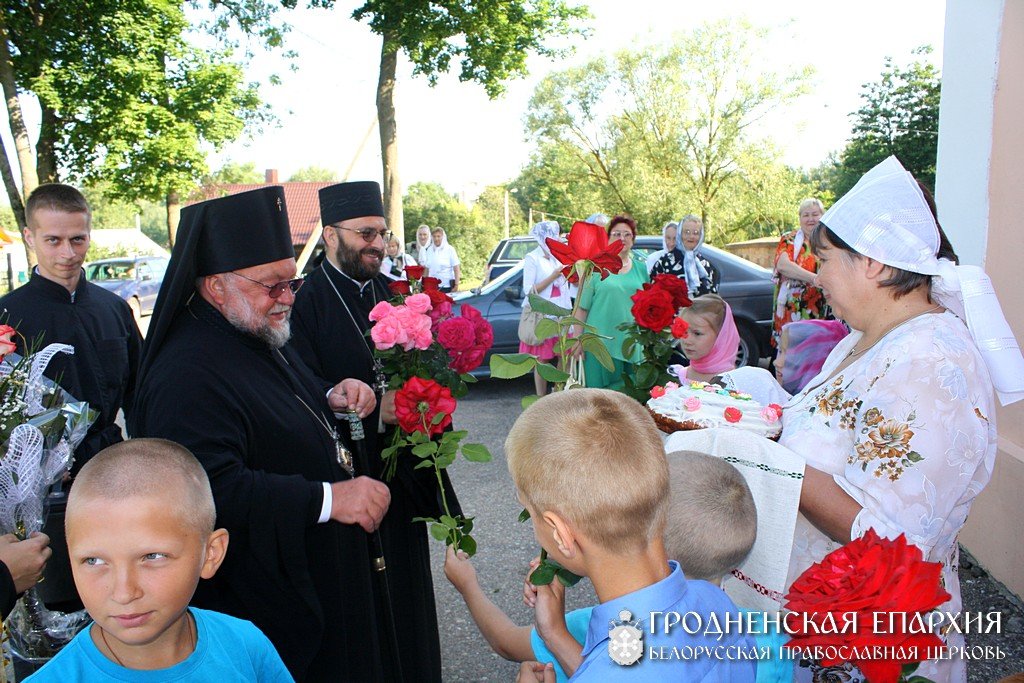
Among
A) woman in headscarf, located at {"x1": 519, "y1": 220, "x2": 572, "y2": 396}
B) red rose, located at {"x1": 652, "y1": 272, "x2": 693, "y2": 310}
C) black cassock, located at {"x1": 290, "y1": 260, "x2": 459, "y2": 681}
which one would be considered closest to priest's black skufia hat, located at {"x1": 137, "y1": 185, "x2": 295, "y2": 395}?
black cassock, located at {"x1": 290, "y1": 260, "x2": 459, "y2": 681}

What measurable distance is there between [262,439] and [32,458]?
0.61m

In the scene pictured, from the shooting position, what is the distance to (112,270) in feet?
74.2

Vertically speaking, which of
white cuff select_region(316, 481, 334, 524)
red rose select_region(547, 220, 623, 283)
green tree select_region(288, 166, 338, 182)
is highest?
green tree select_region(288, 166, 338, 182)

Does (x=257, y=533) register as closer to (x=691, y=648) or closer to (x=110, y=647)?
(x=110, y=647)

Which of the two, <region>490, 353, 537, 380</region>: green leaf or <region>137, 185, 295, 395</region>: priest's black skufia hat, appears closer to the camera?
<region>490, 353, 537, 380</region>: green leaf

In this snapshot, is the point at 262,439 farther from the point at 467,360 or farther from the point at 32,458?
the point at 467,360

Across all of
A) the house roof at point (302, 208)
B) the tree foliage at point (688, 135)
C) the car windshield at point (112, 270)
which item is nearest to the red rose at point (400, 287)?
the car windshield at point (112, 270)

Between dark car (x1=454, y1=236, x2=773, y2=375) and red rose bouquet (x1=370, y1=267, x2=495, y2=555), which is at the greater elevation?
red rose bouquet (x1=370, y1=267, x2=495, y2=555)

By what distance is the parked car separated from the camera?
21308 millimetres

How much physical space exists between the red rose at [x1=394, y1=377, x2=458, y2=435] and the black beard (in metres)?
1.37

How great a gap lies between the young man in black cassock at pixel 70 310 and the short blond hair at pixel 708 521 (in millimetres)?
2945

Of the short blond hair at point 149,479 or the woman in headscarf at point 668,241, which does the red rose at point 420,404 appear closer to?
the short blond hair at point 149,479

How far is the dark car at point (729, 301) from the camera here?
917 centimetres

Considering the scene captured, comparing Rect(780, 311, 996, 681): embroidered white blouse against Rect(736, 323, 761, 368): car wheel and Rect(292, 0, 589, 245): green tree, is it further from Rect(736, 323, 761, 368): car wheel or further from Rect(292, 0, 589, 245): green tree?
Rect(292, 0, 589, 245): green tree
